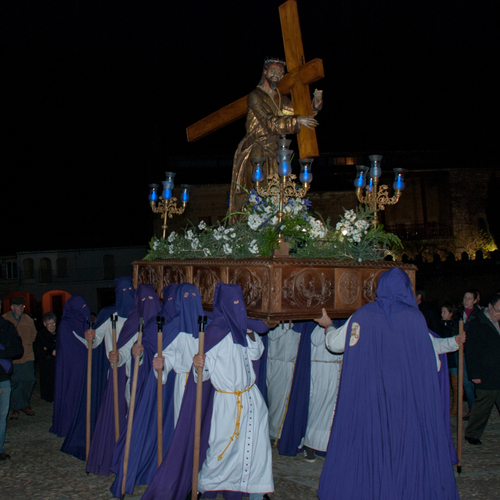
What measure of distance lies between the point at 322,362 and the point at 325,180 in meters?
21.2

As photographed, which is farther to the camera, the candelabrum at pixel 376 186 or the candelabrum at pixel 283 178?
the candelabrum at pixel 376 186

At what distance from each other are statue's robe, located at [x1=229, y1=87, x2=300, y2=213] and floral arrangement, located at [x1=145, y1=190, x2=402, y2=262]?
34.0 inches

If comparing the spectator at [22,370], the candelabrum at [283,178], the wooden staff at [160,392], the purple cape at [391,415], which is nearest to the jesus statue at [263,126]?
the candelabrum at [283,178]

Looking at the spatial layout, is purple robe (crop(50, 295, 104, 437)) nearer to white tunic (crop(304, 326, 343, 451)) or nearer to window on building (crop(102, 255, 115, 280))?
white tunic (crop(304, 326, 343, 451))

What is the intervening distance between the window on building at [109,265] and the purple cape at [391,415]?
28.6 metres

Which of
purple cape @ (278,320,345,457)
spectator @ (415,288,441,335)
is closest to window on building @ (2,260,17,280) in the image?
spectator @ (415,288,441,335)

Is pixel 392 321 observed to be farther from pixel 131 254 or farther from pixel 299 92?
pixel 131 254

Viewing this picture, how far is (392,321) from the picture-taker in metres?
4.20

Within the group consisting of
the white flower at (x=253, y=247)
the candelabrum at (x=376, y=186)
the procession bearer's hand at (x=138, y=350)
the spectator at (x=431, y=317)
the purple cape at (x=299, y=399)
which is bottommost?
the purple cape at (x=299, y=399)

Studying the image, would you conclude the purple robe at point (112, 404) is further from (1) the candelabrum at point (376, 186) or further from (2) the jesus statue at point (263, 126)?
(1) the candelabrum at point (376, 186)

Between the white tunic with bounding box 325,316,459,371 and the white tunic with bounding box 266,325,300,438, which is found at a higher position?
the white tunic with bounding box 325,316,459,371

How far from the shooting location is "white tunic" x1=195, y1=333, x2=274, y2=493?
4.62 meters

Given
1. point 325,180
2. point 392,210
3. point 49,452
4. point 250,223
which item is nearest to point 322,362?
point 250,223

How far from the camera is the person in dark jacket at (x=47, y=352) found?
352 inches
